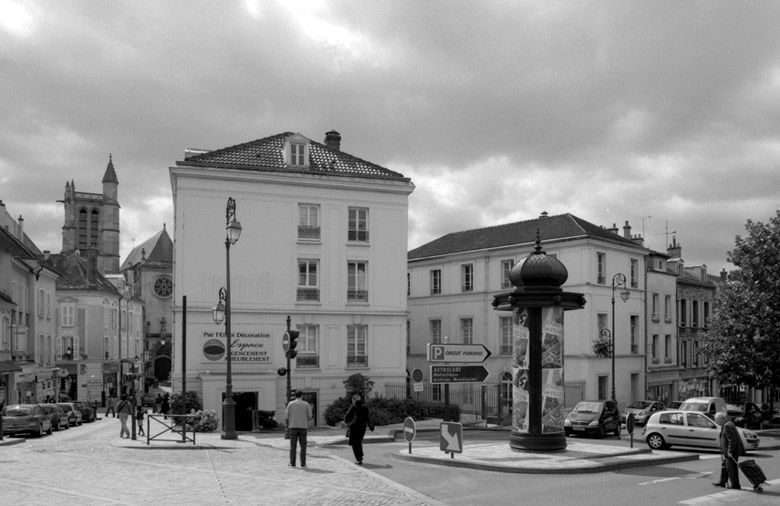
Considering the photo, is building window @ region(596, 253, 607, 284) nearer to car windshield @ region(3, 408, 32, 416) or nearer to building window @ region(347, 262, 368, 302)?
building window @ region(347, 262, 368, 302)

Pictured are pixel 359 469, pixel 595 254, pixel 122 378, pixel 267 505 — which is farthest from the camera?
pixel 122 378

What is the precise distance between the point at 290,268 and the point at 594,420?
46.7 feet

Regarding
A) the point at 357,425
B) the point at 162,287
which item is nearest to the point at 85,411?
the point at 357,425

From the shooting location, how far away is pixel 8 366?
41.0m

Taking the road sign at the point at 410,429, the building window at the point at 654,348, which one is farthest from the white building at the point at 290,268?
the building window at the point at 654,348

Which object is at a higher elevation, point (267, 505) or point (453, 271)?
point (453, 271)

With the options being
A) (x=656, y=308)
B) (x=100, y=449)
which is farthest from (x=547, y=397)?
(x=656, y=308)

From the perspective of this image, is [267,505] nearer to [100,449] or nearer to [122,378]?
[100,449]

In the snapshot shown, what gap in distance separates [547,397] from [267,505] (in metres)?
9.06

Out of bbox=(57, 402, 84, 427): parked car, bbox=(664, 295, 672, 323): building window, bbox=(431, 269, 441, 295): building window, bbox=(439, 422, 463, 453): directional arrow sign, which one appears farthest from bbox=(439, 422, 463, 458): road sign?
bbox=(664, 295, 672, 323): building window

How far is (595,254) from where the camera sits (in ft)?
151

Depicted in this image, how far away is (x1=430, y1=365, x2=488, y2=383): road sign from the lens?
2094 centimetres

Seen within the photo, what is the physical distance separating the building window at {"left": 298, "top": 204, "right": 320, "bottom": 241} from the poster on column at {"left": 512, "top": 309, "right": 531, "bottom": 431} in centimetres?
1781

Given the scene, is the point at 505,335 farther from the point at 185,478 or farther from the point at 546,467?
the point at 185,478
